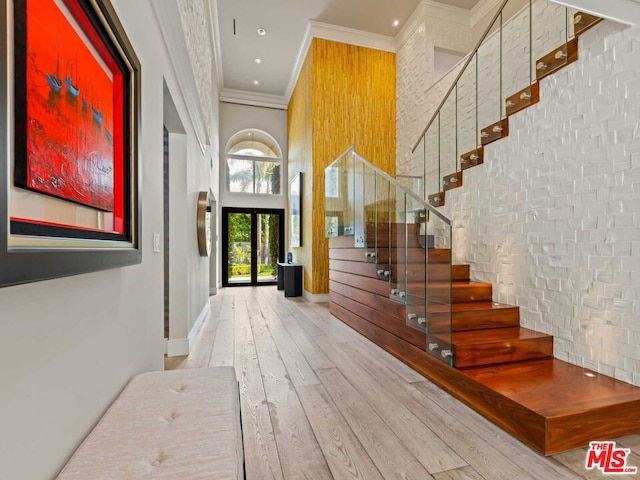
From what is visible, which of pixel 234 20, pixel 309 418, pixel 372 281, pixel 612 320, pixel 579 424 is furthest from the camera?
pixel 234 20

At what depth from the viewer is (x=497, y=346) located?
254 centimetres

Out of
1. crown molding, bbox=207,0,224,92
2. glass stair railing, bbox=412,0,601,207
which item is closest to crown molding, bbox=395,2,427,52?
glass stair railing, bbox=412,0,601,207

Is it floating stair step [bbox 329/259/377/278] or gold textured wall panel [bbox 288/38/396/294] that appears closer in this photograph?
floating stair step [bbox 329/259/377/278]

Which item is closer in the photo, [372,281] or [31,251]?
[31,251]

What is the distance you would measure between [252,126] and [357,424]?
8601 mm

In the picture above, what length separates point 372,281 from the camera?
389 centimetres

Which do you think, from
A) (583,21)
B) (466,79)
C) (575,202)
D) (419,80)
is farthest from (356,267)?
(419,80)

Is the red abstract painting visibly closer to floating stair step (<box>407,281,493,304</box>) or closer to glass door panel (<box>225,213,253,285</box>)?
floating stair step (<box>407,281,493,304</box>)

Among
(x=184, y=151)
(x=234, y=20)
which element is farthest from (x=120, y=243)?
(x=234, y=20)

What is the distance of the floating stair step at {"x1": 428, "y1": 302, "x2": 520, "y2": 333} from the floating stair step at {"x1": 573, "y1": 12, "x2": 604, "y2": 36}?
7.95 ft

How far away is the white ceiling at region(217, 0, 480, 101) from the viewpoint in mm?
5922

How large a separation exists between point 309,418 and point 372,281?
205 cm

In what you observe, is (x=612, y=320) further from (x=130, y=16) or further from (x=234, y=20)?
(x=234, y=20)

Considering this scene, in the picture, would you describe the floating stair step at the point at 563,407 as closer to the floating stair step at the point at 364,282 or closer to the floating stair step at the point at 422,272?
the floating stair step at the point at 422,272
